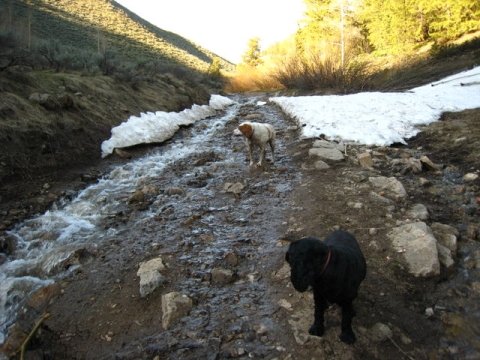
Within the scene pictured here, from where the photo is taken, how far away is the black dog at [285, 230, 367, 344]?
7.23 feet

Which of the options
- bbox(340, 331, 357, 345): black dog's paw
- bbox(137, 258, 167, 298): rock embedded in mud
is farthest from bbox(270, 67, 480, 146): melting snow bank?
bbox(137, 258, 167, 298): rock embedded in mud

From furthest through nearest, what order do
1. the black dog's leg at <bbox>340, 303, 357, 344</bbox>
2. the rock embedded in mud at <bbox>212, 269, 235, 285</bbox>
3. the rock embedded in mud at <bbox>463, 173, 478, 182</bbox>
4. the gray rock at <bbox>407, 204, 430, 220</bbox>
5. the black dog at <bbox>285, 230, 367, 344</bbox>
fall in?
the rock embedded in mud at <bbox>463, 173, 478, 182</bbox>
the gray rock at <bbox>407, 204, 430, 220</bbox>
the rock embedded in mud at <bbox>212, 269, 235, 285</bbox>
the black dog's leg at <bbox>340, 303, 357, 344</bbox>
the black dog at <bbox>285, 230, 367, 344</bbox>

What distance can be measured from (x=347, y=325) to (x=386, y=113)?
→ 28.5 ft

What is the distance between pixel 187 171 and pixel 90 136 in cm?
309

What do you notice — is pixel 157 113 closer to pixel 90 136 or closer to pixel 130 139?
pixel 130 139

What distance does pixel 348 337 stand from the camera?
2506 millimetres

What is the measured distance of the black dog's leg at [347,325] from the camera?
8.18ft

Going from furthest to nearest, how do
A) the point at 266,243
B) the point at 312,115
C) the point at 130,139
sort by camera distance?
the point at 312,115 → the point at 130,139 → the point at 266,243

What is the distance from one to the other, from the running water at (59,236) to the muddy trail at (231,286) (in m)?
0.07

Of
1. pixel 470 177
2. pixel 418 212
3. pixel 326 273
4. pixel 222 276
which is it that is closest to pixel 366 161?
pixel 470 177

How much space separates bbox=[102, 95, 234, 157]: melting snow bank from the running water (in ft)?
5.19

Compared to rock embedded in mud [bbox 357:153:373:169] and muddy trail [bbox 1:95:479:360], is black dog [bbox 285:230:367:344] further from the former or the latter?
rock embedded in mud [bbox 357:153:373:169]

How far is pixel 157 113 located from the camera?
1161 cm

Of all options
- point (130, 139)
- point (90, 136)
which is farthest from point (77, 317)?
point (130, 139)
